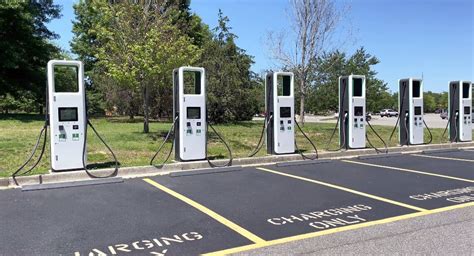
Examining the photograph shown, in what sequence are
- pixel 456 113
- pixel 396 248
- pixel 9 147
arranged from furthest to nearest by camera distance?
pixel 456 113, pixel 9 147, pixel 396 248

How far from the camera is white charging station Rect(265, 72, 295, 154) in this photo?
34.0ft

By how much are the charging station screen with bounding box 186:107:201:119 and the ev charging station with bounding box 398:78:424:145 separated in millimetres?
6851

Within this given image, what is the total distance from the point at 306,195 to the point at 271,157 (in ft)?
11.8

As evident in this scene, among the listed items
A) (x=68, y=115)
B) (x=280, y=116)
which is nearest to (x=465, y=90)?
(x=280, y=116)

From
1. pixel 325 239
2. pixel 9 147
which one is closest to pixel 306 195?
pixel 325 239

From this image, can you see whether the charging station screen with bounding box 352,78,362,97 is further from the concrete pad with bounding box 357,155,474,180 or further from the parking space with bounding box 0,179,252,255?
the parking space with bounding box 0,179,252,255

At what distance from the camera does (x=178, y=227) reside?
4.89 meters

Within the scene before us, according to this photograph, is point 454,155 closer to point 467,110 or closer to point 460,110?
point 460,110

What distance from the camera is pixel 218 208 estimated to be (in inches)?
227

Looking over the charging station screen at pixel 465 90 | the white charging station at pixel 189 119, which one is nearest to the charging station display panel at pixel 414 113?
the charging station screen at pixel 465 90

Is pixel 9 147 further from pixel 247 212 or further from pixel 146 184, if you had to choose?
pixel 247 212

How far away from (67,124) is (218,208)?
3621 millimetres

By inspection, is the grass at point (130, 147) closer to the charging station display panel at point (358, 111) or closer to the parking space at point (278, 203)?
the charging station display panel at point (358, 111)

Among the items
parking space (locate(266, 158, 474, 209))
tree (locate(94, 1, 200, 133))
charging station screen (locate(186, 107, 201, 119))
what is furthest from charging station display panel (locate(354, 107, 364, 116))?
tree (locate(94, 1, 200, 133))
